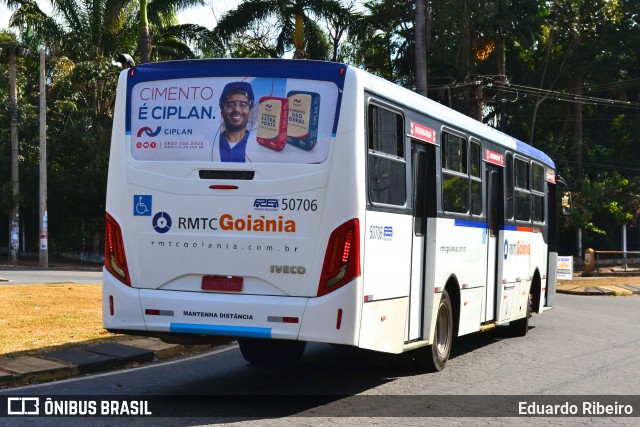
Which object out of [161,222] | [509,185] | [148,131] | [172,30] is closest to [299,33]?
[172,30]

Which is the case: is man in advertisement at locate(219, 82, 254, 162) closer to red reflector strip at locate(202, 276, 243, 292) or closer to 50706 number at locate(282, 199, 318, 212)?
50706 number at locate(282, 199, 318, 212)

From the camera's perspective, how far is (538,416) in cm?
891

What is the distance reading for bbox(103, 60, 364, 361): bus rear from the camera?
887 cm

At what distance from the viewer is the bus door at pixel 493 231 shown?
13742 mm

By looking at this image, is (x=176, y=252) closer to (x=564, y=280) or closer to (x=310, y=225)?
(x=310, y=225)

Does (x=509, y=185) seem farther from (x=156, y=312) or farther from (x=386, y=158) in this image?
(x=156, y=312)

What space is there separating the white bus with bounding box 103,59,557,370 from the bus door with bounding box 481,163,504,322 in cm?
356

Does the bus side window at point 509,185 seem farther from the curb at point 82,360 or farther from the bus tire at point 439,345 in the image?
the curb at point 82,360

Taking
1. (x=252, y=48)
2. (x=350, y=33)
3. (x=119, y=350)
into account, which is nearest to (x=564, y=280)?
(x=350, y=33)

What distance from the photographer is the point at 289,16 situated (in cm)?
3866

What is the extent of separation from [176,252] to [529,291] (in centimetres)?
881

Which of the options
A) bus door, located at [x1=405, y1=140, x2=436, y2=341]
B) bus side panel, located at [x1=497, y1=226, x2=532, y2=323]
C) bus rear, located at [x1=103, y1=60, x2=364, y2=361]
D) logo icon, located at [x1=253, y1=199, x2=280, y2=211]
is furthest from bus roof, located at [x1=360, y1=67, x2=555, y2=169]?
logo icon, located at [x1=253, y1=199, x2=280, y2=211]

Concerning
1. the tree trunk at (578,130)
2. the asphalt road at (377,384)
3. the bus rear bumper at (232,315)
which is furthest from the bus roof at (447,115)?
the tree trunk at (578,130)

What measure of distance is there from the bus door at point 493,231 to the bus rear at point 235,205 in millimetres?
5151
